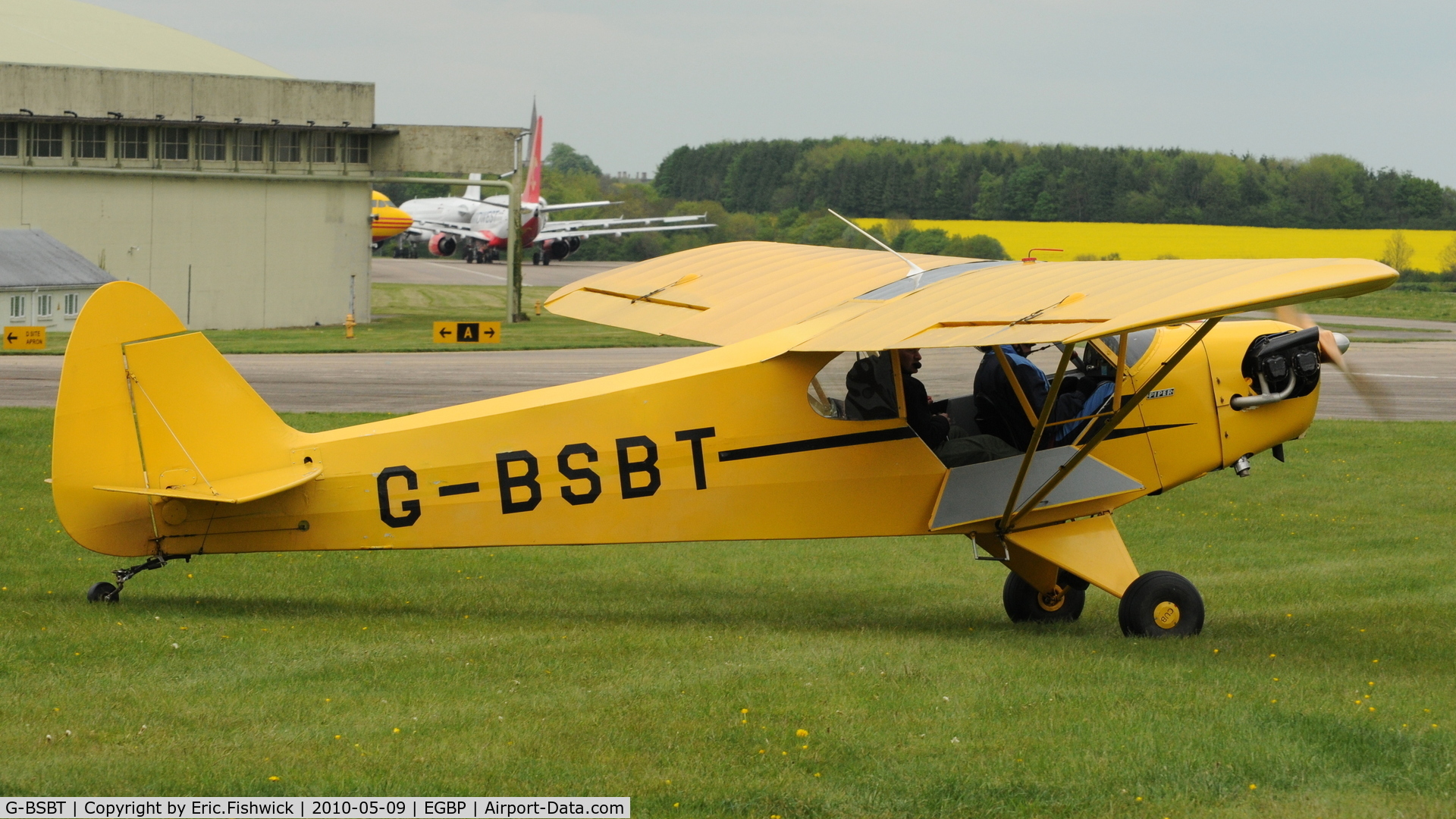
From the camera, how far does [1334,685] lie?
734 centimetres

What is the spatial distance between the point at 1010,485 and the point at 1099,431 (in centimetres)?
65

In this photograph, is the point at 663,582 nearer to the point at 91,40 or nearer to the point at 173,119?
the point at 173,119

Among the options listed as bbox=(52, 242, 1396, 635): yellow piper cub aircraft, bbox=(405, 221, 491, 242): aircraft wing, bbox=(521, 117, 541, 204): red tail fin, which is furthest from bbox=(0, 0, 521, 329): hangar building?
bbox=(405, 221, 491, 242): aircraft wing

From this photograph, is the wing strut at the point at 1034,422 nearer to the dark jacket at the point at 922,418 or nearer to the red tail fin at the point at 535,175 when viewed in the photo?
the dark jacket at the point at 922,418

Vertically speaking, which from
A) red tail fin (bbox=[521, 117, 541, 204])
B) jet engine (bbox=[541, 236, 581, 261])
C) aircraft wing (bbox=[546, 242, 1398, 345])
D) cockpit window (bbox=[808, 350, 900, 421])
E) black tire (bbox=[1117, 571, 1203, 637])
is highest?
red tail fin (bbox=[521, 117, 541, 204])

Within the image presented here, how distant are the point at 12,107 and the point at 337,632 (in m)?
39.3

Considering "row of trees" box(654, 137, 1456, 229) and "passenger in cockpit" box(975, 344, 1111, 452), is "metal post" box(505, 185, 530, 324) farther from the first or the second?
"passenger in cockpit" box(975, 344, 1111, 452)

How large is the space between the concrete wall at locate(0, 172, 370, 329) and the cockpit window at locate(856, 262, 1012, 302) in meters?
36.0

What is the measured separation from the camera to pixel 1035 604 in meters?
9.67

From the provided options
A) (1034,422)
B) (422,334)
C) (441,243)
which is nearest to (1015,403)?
(1034,422)

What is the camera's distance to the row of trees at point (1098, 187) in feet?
154

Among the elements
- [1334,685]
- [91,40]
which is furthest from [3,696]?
[91,40]

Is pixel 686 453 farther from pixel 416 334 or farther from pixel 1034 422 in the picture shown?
pixel 416 334

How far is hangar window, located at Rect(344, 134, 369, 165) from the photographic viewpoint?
46.5 meters
